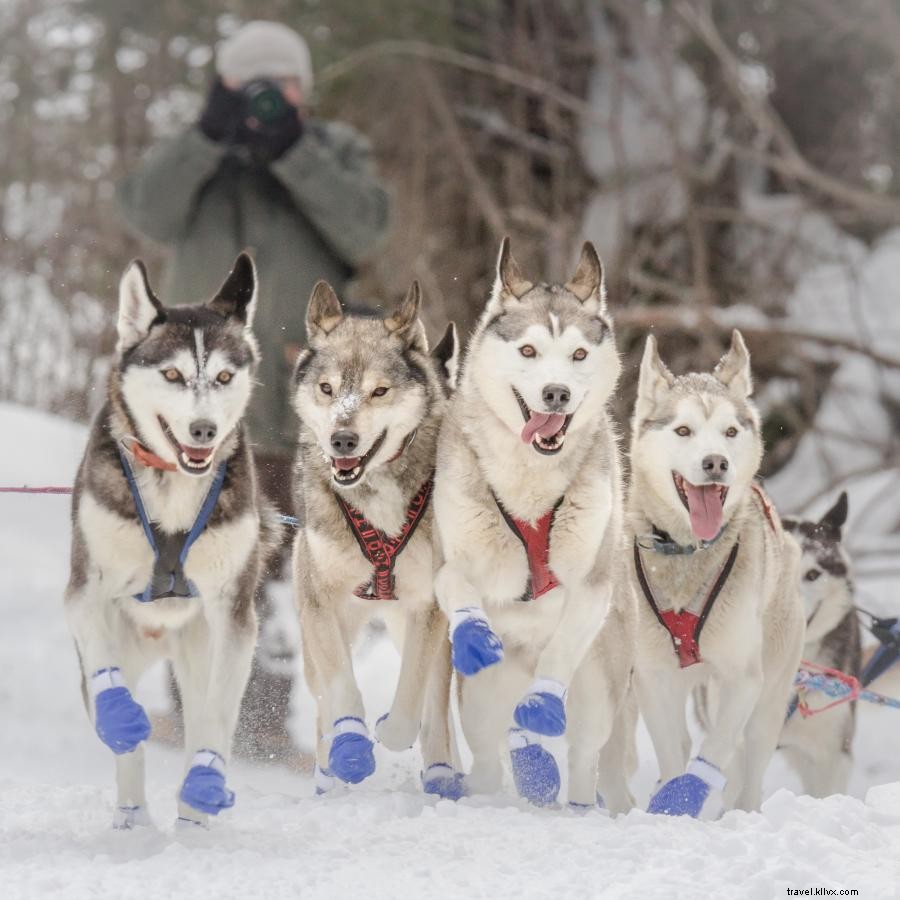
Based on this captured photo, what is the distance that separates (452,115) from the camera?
12398mm

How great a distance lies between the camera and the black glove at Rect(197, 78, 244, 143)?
20.4 feet

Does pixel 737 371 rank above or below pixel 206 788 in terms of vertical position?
above

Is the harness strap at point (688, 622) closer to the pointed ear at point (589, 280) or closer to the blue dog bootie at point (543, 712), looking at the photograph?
the blue dog bootie at point (543, 712)

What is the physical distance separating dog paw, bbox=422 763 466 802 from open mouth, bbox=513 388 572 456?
1005 mm

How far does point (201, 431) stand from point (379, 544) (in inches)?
25.5

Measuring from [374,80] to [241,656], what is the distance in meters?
9.25

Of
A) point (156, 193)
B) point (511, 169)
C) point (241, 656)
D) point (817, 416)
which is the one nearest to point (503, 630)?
point (241, 656)

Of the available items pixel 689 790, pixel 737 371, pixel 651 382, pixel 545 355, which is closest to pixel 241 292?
pixel 545 355

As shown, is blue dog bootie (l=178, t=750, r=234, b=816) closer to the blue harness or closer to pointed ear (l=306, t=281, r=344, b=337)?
the blue harness

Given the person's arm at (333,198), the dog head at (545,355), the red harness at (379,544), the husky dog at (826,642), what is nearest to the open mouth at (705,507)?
the dog head at (545,355)

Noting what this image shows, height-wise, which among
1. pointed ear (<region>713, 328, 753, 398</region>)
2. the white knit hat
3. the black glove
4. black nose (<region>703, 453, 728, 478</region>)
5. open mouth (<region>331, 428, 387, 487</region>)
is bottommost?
black nose (<region>703, 453, 728, 478</region>)

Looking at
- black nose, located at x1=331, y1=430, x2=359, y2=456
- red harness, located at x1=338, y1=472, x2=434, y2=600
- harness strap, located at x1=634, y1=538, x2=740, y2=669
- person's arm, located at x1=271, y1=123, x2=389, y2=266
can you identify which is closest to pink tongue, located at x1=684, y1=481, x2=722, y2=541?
harness strap, located at x1=634, y1=538, x2=740, y2=669

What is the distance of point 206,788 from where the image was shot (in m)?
3.59

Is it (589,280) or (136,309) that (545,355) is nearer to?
(589,280)
